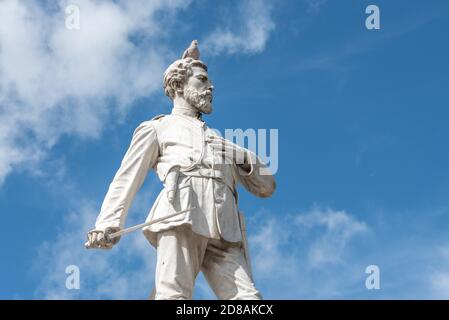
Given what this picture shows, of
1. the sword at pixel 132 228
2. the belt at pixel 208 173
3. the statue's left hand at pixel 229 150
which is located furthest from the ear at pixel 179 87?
the sword at pixel 132 228

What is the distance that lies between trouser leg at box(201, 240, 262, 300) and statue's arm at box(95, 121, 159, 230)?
1.12m

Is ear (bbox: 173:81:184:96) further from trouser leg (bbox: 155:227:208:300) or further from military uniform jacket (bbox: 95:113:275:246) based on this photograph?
trouser leg (bbox: 155:227:208:300)

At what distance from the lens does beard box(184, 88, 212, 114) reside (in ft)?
42.7

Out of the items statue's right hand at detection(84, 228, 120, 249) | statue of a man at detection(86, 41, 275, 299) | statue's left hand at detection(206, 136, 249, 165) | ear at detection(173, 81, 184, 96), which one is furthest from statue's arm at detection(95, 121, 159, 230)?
statue's left hand at detection(206, 136, 249, 165)

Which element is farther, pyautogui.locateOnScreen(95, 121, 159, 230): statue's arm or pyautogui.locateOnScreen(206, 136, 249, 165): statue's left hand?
pyautogui.locateOnScreen(206, 136, 249, 165): statue's left hand

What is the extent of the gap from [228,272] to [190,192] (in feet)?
3.38

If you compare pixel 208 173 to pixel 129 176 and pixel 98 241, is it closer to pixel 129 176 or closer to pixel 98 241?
pixel 129 176

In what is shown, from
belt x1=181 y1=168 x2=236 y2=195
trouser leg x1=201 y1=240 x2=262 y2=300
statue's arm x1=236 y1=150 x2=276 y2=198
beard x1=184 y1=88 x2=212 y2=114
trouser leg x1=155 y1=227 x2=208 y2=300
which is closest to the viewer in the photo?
trouser leg x1=155 y1=227 x2=208 y2=300

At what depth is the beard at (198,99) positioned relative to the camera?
13.0 meters

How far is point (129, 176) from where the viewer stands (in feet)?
40.3

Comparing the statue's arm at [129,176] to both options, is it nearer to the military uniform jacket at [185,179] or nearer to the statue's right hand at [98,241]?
the military uniform jacket at [185,179]
